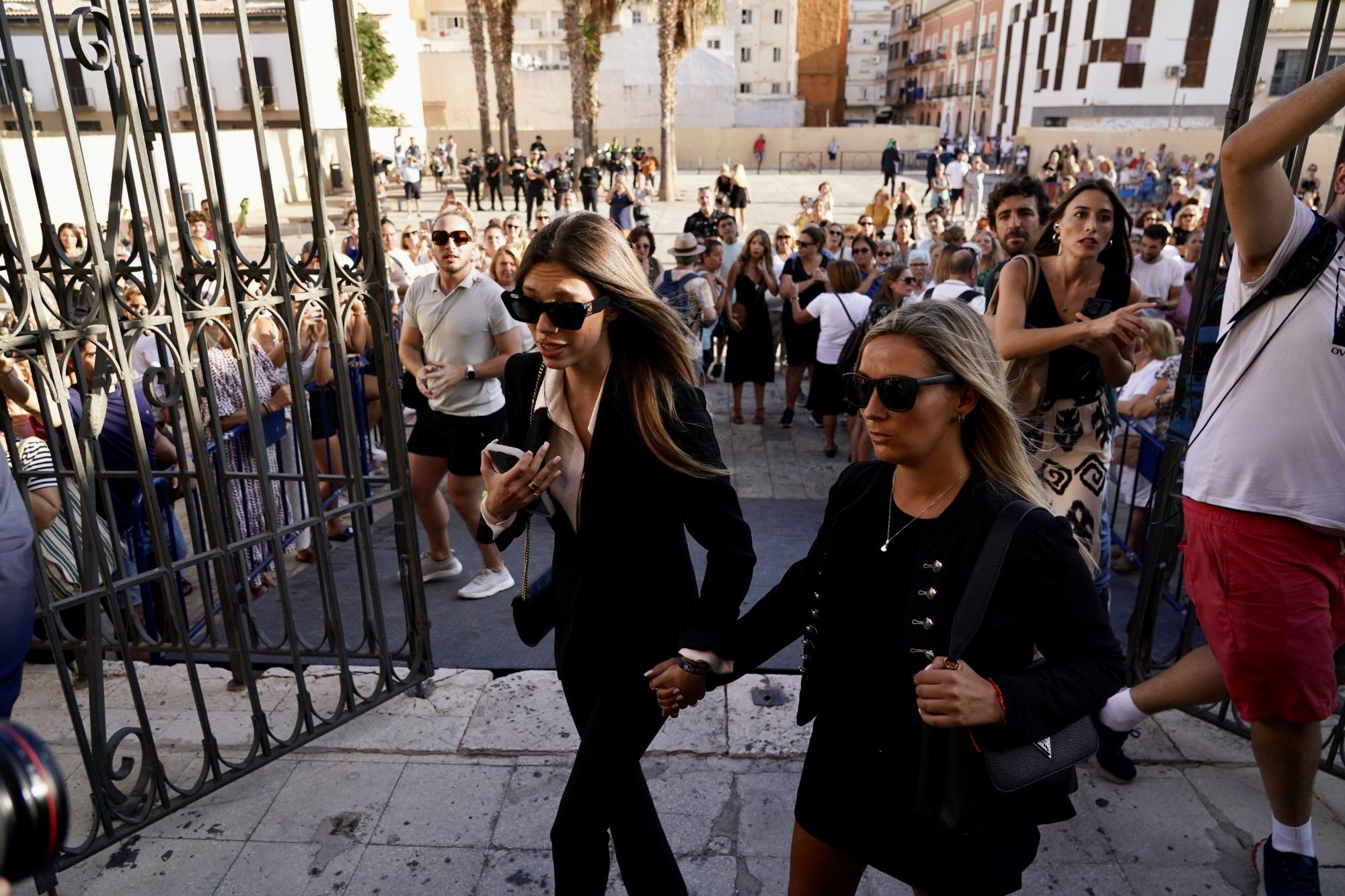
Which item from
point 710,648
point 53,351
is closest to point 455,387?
point 53,351

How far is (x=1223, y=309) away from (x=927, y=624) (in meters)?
A: 1.60

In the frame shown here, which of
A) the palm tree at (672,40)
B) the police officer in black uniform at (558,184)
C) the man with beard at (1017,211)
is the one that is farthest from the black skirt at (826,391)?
the palm tree at (672,40)

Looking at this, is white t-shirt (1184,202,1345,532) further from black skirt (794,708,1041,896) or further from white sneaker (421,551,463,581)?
white sneaker (421,551,463,581)

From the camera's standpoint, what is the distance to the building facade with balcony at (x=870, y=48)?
8069 centimetres

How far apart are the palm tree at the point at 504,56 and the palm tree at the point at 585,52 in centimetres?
212

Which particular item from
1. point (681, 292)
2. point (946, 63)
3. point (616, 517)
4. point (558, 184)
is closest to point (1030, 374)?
point (616, 517)

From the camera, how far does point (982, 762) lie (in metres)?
1.71

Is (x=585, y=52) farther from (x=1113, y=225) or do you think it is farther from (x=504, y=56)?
(x=1113, y=225)

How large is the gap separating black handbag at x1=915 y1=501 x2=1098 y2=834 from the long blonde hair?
137 mm

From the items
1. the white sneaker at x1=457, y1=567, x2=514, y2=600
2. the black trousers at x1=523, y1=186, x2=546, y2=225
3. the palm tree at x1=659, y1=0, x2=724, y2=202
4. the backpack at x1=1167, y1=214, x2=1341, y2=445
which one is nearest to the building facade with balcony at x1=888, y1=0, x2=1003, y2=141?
the palm tree at x1=659, y1=0, x2=724, y2=202

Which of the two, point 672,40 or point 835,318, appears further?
point 672,40

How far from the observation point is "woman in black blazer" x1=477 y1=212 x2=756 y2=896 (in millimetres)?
2213

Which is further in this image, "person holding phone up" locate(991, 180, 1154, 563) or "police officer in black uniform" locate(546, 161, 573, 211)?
"police officer in black uniform" locate(546, 161, 573, 211)

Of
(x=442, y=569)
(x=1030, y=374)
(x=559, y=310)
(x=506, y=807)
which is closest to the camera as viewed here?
(x=559, y=310)
